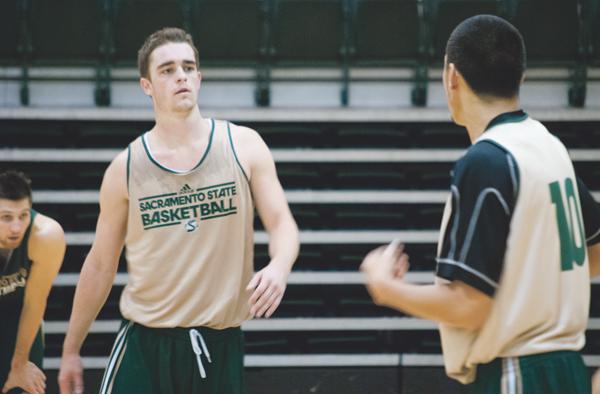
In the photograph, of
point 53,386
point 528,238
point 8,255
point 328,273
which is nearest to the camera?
point 528,238

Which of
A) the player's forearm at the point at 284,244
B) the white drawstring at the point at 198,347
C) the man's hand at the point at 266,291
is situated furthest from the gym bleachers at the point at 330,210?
the man's hand at the point at 266,291

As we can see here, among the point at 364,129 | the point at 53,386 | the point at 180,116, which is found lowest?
the point at 53,386

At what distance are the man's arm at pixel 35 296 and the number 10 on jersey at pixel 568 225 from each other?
100 inches

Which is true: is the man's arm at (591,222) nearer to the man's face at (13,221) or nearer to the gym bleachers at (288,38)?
the man's face at (13,221)

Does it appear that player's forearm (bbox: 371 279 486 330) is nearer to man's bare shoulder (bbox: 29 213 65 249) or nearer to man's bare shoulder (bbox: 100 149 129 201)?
man's bare shoulder (bbox: 100 149 129 201)

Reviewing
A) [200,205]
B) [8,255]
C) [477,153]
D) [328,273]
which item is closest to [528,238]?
[477,153]

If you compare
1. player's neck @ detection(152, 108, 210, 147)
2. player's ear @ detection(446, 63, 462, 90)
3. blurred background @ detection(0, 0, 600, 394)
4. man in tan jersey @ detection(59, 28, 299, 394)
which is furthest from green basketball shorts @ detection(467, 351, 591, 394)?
blurred background @ detection(0, 0, 600, 394)

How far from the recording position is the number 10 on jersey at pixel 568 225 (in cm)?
190

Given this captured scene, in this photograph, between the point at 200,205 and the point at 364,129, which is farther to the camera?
the point at 364,129

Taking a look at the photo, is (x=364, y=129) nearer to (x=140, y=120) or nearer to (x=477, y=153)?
(x=140, y=120)

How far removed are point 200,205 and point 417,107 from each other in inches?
162

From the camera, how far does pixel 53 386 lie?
20.6 ft

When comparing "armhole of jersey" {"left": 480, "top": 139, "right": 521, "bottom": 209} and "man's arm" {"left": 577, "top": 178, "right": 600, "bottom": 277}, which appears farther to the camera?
"man's arm" {"left": 577, "top": 178, "right": 600, "bottom": 277}

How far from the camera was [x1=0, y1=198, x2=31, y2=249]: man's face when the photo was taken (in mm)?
3787
